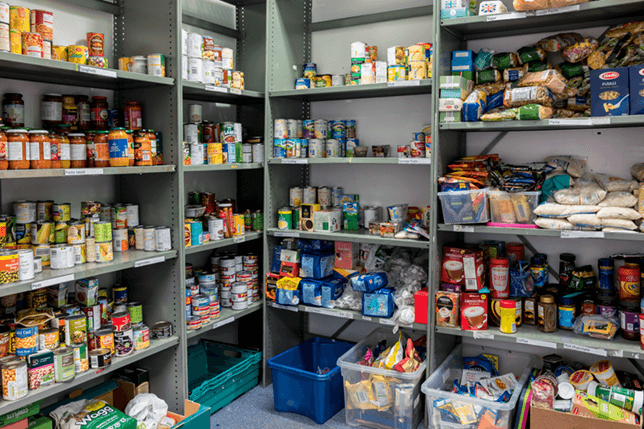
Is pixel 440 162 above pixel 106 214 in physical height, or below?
above

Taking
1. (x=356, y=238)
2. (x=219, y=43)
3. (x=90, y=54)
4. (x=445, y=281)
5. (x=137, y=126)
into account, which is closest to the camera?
(x=90, y=54)

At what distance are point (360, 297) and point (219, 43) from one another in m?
2.14

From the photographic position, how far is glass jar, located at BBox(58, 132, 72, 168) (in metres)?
2.56

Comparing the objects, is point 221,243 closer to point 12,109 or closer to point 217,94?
point 217,94

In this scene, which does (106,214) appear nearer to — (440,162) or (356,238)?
(356,238)

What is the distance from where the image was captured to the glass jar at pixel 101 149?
2736mm

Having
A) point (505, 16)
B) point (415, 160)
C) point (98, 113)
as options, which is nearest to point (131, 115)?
point (98, 113)

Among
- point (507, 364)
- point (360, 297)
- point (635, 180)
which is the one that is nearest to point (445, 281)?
point (360, 297)

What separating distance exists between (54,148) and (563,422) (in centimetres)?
285

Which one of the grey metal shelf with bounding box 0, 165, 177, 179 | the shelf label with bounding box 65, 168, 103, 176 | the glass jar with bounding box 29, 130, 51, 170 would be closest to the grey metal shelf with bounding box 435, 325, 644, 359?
the grey metal shelf with bounding box 0, 165, 177, 179

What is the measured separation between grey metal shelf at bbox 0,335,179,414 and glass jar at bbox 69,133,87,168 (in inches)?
41.0

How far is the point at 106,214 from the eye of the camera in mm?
3037

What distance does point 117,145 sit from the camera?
277cm

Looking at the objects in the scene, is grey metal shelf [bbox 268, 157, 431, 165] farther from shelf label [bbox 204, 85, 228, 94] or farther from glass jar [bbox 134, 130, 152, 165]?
glass jar [bbox 134, 130, 152, 165]
